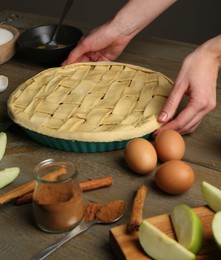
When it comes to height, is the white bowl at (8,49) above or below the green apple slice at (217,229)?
below

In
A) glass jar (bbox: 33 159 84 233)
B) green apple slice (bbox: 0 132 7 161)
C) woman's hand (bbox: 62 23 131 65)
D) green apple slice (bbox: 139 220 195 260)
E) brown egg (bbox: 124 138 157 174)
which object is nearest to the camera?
green apple slice (bbox: 139 220 195 260)

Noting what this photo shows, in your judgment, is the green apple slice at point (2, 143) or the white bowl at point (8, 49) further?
the white bowl at point (8, 49)

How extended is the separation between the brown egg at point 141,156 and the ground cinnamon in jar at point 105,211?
11cm

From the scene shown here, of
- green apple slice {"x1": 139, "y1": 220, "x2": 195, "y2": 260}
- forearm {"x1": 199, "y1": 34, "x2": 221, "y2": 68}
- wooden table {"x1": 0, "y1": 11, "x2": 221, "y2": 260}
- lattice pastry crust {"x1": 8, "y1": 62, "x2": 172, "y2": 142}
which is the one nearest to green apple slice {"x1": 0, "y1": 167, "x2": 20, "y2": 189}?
wooden table {"x1": 0, "y1": 11, "x2": 221, "y2": 260}

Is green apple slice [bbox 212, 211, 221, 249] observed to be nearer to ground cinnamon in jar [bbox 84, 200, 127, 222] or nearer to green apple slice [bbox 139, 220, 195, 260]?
green apple slice [bbox 139, 220, 195, 260]

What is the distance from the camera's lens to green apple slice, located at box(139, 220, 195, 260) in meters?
0.71

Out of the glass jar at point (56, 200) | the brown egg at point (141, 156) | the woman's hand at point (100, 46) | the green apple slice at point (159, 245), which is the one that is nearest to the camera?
the green apple slice at point (159, 245)

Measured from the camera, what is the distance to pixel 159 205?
91 cm

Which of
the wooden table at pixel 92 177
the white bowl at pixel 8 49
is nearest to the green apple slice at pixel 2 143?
the wooden table at pixel 92 177

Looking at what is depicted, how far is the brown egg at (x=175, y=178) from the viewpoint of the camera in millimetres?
906

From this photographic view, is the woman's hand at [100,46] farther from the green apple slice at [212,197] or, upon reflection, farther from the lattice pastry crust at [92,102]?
the green apple slice at [212,197]

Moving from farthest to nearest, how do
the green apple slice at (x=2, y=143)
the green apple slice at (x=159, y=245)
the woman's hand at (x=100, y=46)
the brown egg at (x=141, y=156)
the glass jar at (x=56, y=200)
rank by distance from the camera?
the woman's hand at (x=100, y=46) → the green apple slice at (x=2, y=143) → the brown egg at (x=141, y=156) → the glass jar at (x=56, y=200) → the green apple slice at (x=159, y=245)

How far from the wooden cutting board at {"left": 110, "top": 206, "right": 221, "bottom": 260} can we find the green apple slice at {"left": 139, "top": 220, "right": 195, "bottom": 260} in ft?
0.06

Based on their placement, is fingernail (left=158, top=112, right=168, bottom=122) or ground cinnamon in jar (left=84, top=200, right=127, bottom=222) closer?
ground cinnamon in jar (left=84, top=200, right=127, bottom=222)
